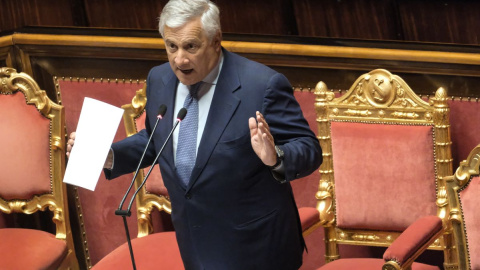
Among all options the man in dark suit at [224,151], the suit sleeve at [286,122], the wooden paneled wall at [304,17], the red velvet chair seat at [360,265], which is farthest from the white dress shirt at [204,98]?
the wooden paneled wall at [304,17]

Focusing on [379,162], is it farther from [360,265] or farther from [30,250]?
[30,250]

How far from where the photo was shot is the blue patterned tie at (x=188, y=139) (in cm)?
191

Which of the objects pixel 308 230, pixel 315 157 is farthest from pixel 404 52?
pixel 315 157

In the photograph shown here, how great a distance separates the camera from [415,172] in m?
2.50

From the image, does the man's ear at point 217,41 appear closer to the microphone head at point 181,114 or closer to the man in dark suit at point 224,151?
the man in dark suit at point 224,151

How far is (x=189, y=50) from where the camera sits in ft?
5.98

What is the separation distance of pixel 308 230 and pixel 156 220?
0.78 m

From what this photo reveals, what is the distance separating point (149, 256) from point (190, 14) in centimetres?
102

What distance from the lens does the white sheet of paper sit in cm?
181

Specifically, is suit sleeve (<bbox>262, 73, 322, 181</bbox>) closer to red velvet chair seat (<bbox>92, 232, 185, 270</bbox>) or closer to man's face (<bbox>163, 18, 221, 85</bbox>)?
man's face (<bbox>163, 18, 221, 85</bbox>)

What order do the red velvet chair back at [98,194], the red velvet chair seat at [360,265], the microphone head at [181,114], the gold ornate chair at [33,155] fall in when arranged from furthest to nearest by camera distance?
the red velvet chair back at [98,194], the gold ornate chair at [33,155], the red velvet chair seat at [360,265], the microphone head at [181,114]

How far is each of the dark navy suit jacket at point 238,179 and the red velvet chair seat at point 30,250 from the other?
2.99 ft

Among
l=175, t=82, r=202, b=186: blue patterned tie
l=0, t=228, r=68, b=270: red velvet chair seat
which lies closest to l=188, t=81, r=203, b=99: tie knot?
l=175, t=82, r=202, b=186: blue patterned tie

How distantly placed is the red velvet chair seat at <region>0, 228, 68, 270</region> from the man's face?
1.13 metres
